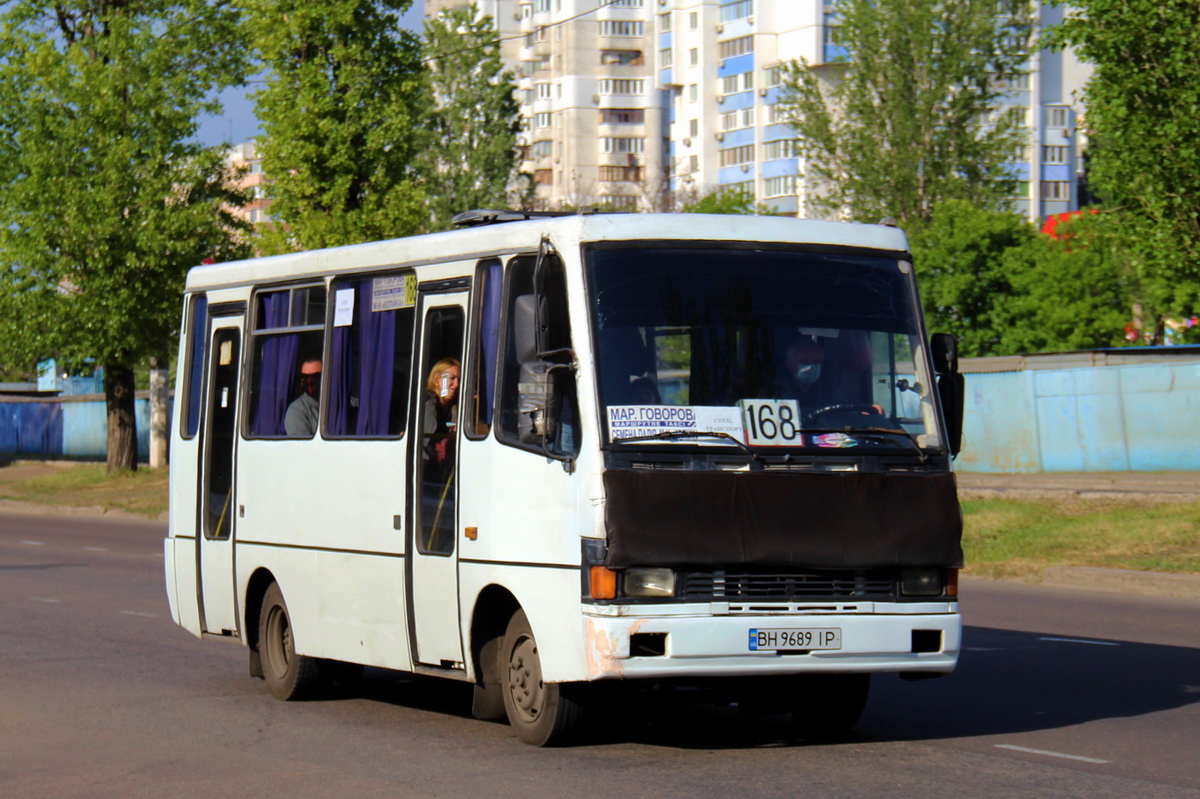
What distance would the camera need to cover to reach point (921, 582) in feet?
28.0

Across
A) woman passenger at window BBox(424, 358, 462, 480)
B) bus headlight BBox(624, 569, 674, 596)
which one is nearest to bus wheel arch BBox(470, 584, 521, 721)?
woman passenger at window BBox(424, 358, 462, 480)

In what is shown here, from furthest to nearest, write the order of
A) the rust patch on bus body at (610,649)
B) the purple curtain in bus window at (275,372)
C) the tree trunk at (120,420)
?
the tree trunk at (120,420) → the purple curtain in bus window at (275,372) → the rust patch on bus body at (610,649)

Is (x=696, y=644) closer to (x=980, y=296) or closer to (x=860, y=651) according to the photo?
(x=860, y=651)

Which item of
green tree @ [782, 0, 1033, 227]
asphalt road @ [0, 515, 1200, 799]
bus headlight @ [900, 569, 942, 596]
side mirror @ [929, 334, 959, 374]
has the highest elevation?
green tree @ [782, 0, 1033, 227]

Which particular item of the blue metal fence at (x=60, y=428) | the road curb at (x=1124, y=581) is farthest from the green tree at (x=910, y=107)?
the road curb at (x=1124, y=581)

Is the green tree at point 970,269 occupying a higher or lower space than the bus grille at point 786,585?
higher

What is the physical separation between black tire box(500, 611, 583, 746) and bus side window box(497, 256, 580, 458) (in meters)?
0.90

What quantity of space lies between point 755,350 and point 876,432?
0.69 metres

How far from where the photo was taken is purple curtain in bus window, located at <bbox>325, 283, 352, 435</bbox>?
1048 centimetres

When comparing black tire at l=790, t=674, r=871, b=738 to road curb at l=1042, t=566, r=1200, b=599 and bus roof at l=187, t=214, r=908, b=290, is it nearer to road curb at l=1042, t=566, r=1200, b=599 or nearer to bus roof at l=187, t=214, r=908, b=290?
bus roof at l=187, t=214, r=908, b=290

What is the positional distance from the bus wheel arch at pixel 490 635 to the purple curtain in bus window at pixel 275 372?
2.66 m

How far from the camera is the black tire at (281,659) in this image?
35.8 ft

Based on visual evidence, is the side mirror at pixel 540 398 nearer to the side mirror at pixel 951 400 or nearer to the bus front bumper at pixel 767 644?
the bus front bumper at pixel 767 644

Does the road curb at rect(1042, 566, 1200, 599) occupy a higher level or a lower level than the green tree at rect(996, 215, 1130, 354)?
lower
